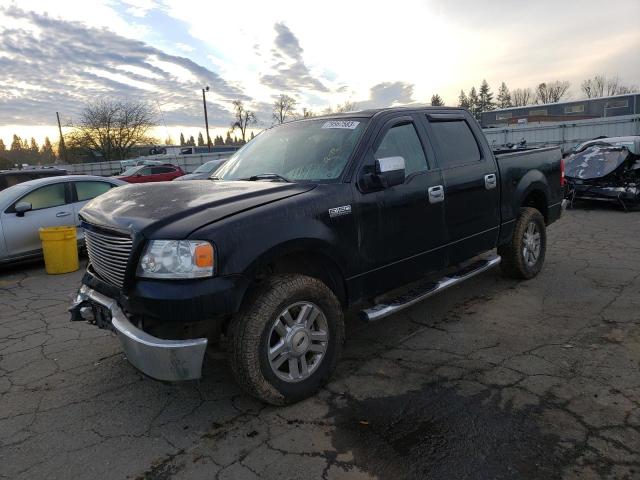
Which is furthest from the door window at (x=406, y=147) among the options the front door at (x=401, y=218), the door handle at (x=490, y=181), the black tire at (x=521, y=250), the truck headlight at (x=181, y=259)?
the black tire at (x=521, y=250)

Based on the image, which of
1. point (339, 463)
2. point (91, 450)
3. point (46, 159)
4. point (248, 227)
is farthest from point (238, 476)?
point (46, 159)

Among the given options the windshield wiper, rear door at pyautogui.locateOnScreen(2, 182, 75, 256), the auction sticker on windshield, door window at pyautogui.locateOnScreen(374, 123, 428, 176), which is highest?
the auction sticker on windshield

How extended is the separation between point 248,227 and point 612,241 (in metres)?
7.30

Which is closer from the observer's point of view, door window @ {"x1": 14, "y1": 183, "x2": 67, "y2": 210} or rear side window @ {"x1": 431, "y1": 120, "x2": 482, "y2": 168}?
rear side window @ {"x1": 431, "y1": 120, "x2": 482, "y2": 168}

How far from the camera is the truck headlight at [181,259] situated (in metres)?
2.71

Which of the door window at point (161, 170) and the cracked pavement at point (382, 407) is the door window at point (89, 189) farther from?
the door window at point (161, 170)

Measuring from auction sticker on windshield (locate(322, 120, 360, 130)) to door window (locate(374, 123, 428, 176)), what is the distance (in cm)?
27

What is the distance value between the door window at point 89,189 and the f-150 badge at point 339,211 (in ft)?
22.0

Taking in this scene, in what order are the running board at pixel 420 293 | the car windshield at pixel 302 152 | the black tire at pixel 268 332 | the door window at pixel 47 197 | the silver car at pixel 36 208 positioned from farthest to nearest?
the door window at pixel 47 197
the silver car at pixel 36 208
the car windshield at pixel 302 152
the running board at pixel 420 293
the black tire at pixel 268 332

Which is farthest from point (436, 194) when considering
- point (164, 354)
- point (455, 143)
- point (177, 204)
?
→ point (164, 354)

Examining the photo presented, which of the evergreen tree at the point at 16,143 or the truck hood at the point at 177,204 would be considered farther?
the evergreen tree at the point at 16,143

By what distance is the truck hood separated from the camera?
2826 mm

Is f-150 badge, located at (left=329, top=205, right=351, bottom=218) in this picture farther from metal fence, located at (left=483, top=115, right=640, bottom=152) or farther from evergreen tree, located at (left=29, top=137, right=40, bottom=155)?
evergreen tree, located at (left=29, top=137, right=40, bottom=155)

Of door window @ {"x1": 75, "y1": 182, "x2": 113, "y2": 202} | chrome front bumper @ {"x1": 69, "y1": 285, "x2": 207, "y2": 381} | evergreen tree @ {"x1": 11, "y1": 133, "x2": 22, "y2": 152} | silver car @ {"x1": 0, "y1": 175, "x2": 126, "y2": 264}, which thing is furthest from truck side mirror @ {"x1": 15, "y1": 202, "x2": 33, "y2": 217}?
evergreen tree @ {"x1": 11, "y1": 133, "x2": 22, "y2": 152}
